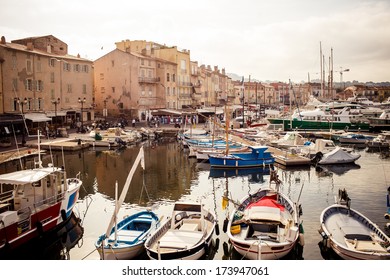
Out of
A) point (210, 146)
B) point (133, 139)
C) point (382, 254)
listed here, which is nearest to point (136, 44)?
point (133, 139)

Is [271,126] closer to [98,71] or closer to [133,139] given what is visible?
[133,139]

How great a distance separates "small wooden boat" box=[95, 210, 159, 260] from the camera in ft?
24.6

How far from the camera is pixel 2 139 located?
19.3m

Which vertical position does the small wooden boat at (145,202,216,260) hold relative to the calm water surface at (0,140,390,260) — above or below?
above

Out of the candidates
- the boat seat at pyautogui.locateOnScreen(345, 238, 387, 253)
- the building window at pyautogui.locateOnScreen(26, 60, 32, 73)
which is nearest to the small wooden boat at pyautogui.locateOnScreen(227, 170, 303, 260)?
the boat seat at pyautogui.locateOnScreen(345, 238, 387, 253)

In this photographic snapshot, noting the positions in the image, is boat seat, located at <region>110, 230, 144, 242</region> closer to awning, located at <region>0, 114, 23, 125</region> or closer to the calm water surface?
the calm water surface

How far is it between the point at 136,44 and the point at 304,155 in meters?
24.0

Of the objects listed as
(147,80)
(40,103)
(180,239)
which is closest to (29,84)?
(40,103)

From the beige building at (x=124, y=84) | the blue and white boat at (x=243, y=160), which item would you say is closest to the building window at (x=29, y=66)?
the blue and white boat at (x=243, y=160)

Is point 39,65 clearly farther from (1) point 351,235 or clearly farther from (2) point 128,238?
(1) point 351,235

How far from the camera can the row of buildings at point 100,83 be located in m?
15.2

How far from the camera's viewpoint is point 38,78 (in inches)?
677

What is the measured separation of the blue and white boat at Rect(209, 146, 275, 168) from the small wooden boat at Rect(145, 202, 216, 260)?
9122 millimetres

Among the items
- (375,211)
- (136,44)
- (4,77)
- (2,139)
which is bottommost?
(375,211)
